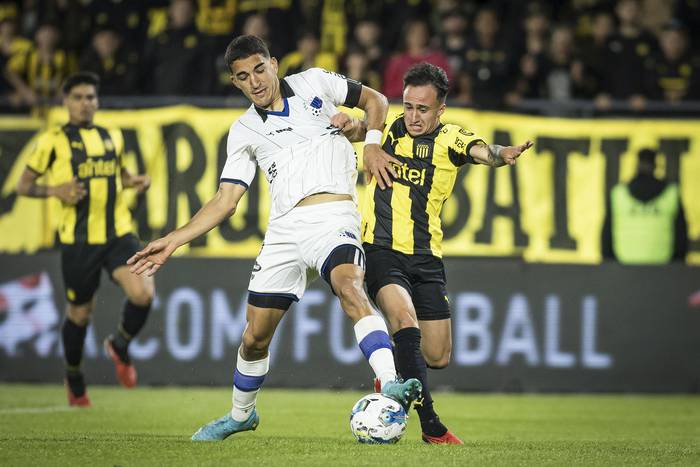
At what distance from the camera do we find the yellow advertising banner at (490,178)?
12.4m

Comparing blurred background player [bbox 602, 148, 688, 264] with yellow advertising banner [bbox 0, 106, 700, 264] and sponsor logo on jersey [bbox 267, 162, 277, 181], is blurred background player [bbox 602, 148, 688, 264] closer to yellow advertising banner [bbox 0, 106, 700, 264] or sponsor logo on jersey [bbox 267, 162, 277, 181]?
yellow advertising banner [bbox 0, 106, 700, 264]

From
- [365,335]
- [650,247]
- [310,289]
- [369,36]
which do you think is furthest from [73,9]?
[365,335]

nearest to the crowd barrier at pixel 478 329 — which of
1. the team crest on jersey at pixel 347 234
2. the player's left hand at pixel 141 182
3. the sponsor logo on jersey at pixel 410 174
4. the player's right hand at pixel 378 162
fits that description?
the player's left hand at pixel 141 182

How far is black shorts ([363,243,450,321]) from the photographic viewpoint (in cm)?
761

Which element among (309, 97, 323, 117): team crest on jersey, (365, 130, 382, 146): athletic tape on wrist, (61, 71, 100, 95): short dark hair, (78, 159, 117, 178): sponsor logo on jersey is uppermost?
(61, 71, 100, 95): short dark hair

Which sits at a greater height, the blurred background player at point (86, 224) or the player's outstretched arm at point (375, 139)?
the player's outstretched arm at point (375, 139)

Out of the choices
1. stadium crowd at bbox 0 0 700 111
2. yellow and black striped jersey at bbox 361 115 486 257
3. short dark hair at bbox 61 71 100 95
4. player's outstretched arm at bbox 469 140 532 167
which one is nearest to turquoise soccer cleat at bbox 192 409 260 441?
yellow and black striped jersey at bbox 361 115 486 257

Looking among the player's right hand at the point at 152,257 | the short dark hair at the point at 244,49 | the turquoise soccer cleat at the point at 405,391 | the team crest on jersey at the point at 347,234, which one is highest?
the short dark hair at the point at 244,49

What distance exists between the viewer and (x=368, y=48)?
44.5ft

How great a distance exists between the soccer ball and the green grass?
8 centimetres

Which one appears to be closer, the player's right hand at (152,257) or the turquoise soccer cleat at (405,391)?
the turquoise soccer cleat at (405,391)

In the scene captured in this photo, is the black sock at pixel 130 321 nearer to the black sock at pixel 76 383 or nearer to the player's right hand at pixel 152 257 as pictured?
the black sock at pixel 76 383

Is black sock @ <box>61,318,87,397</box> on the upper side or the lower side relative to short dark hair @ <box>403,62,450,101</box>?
lower

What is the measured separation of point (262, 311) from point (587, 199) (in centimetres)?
599
